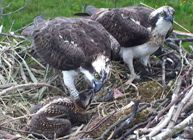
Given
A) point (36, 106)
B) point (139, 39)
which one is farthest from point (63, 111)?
point (139, 39)

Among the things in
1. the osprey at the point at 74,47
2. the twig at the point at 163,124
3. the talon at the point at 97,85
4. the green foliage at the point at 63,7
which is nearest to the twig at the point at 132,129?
the twig at the point at 163,124

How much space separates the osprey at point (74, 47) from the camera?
7312 mm

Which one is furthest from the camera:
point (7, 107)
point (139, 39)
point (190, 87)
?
point (139, 39)

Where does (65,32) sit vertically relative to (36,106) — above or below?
above

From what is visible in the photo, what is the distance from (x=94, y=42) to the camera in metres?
7.48

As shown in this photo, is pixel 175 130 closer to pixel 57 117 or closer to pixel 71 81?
pixel 57 117

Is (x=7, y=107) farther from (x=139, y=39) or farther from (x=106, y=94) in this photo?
(x=139, y=39)

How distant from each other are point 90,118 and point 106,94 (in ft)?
1.71

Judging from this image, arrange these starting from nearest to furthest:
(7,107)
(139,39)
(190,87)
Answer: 1. (190,87)
2. (7,107)
3. (139,39)

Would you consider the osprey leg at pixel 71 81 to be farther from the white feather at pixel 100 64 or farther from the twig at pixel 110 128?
the twig at pixel 110 128

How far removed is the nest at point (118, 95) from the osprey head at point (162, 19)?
38cm

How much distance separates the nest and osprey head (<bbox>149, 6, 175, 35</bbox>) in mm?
376

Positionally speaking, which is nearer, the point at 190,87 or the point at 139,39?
the point at 190,87

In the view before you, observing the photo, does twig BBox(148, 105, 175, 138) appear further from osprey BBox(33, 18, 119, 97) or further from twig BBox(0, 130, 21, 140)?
twig BBox(0, 130, 21, 140)
